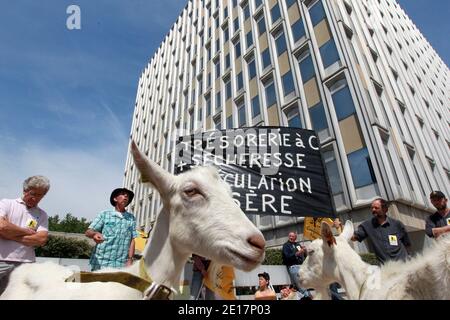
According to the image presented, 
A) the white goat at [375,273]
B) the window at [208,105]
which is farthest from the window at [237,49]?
the white goat at [375,273]

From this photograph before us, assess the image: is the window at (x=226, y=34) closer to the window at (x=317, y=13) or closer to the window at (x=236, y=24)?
the window at (x=236, y=24)

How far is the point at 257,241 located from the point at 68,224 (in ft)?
234

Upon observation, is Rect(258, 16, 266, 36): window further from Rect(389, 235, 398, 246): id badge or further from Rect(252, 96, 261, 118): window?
Rect(389, 235, 398, 246): id badge

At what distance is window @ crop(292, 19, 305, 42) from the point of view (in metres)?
21.5

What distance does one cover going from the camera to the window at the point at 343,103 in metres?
16.8

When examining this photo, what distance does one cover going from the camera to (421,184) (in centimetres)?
1700

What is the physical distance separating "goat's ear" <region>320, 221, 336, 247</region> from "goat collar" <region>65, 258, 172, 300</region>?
2724 mm

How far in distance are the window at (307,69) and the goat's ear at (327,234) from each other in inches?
690

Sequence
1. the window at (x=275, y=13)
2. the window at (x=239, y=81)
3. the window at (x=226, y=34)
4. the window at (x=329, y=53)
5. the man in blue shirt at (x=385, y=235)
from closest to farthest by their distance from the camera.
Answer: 1. the man in blue shirt at (x=385, y=235)
2. the window at (x=329, y=53)
3. the window at (x=275, y=13)
4. the window at (x=239, y=81)
5. the window at (x=226, y=34)

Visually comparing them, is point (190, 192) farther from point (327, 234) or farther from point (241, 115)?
point (241, 115)

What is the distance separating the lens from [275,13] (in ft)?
82.7
